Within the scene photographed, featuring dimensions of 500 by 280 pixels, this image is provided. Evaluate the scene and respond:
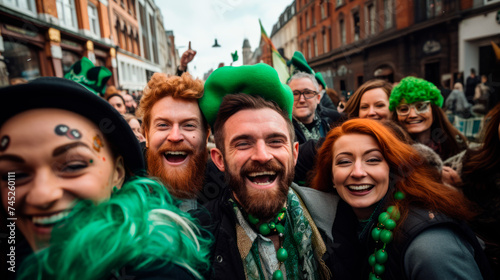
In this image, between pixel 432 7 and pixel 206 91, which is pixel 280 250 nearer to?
pixel 206 91

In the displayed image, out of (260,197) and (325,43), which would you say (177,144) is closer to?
(260,197)

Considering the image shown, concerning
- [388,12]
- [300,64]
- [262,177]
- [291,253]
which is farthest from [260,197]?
[388,12]

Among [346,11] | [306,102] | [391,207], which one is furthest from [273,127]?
[346,11]

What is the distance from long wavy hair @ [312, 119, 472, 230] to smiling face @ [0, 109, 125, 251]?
156 centimetres

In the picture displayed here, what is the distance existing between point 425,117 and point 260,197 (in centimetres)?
244

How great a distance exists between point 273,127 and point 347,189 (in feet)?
2.35

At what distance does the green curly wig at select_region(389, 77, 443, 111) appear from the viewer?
2.83m

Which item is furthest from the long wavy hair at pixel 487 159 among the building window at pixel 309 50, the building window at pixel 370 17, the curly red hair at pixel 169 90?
the building window at pixel 309 50

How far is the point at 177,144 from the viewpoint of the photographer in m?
1.88

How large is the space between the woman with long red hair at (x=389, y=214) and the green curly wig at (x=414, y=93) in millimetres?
1287

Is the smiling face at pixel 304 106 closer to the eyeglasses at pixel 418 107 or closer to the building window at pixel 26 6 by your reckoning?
the eyeglasses at pixel 418 107

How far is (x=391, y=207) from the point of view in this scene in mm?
1604

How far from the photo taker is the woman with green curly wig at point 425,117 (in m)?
2.84

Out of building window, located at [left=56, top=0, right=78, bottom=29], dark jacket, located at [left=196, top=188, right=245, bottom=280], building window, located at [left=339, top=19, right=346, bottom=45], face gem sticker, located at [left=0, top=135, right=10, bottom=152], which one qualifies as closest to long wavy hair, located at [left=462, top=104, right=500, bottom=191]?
dark jacket, located at [left=196, top=188, right=245, bottom=280]
